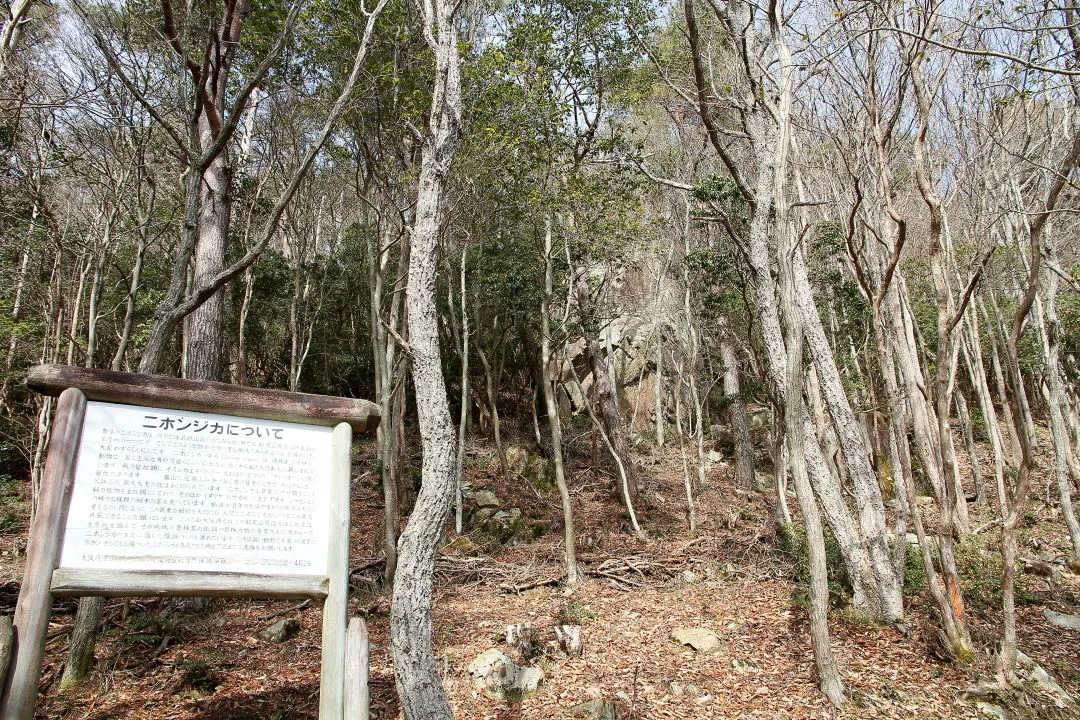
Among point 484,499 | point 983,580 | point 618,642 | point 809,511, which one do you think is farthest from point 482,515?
point 983,580

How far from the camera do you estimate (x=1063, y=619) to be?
22.3 feet

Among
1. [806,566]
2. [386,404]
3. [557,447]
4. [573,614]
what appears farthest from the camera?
[557,447]

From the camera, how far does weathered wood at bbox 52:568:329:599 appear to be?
2672mm

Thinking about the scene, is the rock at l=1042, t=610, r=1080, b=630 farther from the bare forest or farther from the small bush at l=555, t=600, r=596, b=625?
the small bush at l=555, t=600, r=596, b=625

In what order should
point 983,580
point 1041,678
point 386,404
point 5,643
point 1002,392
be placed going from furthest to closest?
point 1002,392
point 386,404
point 983,580
point 1041,678
point 5,643

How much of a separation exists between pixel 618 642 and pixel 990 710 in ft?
11.6

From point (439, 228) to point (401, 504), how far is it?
7.68 metres

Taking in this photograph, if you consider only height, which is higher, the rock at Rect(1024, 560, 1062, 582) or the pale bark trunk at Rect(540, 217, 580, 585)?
the pale bark trunk at Rect(540, 217, 580, 585)

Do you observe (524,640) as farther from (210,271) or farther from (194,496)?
(210,271)

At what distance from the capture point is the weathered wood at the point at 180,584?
8.77 feet

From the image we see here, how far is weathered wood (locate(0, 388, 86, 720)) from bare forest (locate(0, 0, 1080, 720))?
161 cm

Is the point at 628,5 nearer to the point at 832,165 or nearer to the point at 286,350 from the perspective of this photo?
the point at 832,165

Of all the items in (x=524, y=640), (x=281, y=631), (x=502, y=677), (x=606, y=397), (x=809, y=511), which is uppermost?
(x=606, y=397)

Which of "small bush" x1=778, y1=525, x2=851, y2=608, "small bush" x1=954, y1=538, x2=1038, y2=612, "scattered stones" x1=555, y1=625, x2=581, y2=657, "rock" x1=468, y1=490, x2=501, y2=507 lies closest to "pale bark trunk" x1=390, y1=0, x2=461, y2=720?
"scattered stones" x1=555, y1=625, x2=581, y2=657
